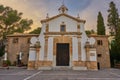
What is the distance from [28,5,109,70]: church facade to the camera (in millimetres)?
23934

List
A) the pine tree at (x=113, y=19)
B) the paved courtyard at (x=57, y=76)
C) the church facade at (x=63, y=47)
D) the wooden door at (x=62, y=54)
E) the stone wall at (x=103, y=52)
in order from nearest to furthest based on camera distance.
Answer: the paved courtyard at (x=57, y=76), the church facade at (x=63, y=47), the wooden door at (x=62, y=54), the stone wall at (x=103, y=52), the pine tree at (x=113, y=19)

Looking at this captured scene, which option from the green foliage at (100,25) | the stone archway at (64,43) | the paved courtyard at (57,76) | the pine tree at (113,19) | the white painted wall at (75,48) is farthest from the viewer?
the pine tree at (113,19)

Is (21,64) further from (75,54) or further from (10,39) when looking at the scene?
(75,54)

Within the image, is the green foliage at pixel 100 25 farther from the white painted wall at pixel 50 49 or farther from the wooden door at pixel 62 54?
the white painted wall at pixel 50 49

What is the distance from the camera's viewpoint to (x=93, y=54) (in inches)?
946

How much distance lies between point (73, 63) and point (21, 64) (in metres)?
9.65

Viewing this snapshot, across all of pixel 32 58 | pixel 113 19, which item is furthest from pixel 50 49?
pixel 113 19

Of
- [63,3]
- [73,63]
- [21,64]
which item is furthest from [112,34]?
[21,64]

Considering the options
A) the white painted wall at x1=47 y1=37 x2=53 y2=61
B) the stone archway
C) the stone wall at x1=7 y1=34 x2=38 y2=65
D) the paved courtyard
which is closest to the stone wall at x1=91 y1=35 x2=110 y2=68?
the stone archway

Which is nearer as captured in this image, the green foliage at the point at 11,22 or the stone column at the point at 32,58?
the stone column at the point at 32,58

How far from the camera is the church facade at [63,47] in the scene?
23.9m

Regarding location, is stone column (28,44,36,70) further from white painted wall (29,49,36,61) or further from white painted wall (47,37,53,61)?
white painted wall (47,37,53,61)

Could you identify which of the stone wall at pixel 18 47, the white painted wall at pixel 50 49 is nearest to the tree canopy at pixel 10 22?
the stone wall at pixel 18 47

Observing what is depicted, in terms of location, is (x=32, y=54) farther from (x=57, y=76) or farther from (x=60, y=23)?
(x=57, y=76)
